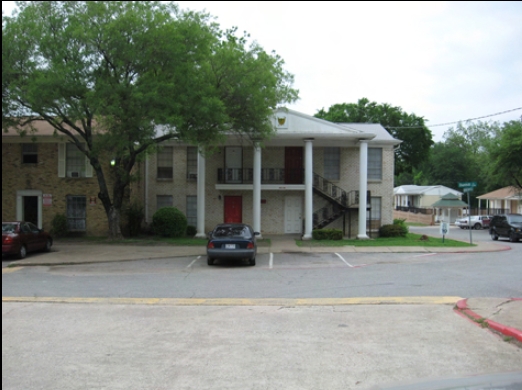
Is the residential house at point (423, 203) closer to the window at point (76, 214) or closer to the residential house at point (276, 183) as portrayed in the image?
the residential house at point (276, 183)

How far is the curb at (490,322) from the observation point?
24.1 feet

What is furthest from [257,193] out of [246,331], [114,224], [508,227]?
[246,331]

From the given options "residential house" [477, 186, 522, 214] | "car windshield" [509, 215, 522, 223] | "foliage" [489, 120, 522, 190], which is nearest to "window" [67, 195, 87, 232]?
"car windshield" [509, 215, 522, 223]

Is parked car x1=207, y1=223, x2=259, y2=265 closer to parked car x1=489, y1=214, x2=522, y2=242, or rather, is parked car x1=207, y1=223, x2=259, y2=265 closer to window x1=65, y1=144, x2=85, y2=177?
window x1=65, y1=144, x2=85, y2=177

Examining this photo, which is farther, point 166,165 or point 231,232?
point 166,165

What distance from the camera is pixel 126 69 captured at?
18922 millimetres

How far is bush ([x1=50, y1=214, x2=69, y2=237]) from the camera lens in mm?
25906

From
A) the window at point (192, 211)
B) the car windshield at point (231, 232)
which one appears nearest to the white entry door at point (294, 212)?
the window at point (192, 211)

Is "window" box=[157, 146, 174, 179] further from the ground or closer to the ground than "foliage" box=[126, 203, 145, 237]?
further from the ground

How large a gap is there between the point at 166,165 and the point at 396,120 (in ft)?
115

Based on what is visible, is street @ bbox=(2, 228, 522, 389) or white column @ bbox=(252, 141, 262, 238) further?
white column @ bbox=(252, 141, 262, 238)

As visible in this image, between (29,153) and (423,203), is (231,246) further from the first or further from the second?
(423,203)

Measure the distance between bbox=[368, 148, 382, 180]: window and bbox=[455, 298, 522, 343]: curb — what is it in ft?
62.5

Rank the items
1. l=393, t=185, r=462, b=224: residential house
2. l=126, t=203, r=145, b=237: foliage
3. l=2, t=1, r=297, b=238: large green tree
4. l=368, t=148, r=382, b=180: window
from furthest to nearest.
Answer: l=393, t=185, r=462, b=224: residential house < l=368, t=148, r=382, b=180: window < l=126, t=203, r=145, b=237: foliage < l=2, t=1, r=297, b=238: large green tree
